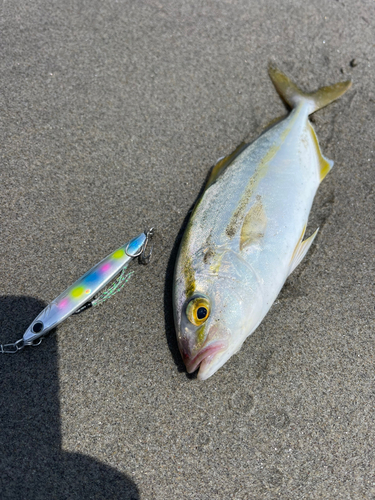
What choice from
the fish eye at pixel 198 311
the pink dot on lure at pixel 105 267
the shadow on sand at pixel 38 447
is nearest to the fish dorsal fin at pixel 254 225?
the fish eye at pixel 198 311

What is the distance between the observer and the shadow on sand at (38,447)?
5.24 feet

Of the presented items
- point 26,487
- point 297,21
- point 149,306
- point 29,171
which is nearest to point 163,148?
point 29,171

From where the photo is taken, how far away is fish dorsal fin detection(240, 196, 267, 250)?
1.73 meters

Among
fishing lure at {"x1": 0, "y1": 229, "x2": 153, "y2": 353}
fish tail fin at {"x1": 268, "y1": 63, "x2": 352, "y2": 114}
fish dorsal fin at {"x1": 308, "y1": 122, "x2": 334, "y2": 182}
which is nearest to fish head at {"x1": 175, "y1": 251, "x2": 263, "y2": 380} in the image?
fishing lure at {"x1": 0, "y1": 229, "x2": 153, "y2": 353}

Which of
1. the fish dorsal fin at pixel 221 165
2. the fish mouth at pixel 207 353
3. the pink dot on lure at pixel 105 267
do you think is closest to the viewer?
the fish mouth at pixel 207 353

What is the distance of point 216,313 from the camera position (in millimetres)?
1543

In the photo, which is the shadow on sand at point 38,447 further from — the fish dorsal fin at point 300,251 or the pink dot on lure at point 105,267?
the fish dorsal fin at point 300,251

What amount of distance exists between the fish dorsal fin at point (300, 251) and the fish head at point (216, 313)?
354mm

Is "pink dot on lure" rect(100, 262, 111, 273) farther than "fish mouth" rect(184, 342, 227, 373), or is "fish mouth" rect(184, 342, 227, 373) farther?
"pink dot on lure" rect(100, 262, 111, 273)

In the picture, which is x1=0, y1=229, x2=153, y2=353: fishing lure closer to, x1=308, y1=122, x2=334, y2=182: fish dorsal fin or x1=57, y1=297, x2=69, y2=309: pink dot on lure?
x1=57, y1=297, x2=69, y2=309: pink dot on lure

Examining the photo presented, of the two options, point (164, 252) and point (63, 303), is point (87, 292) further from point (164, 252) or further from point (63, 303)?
point (164, 252)

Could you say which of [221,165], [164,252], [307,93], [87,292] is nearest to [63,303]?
[87,292]

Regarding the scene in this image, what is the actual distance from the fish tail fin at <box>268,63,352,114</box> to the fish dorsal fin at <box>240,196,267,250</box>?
1.08 metres

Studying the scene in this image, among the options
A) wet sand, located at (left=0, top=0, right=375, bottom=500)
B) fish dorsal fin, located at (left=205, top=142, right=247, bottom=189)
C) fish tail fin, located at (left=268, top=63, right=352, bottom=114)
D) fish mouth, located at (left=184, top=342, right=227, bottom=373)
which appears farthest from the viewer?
fish tail fin, located at (left=268, top=63, right=352, bottom=114)
